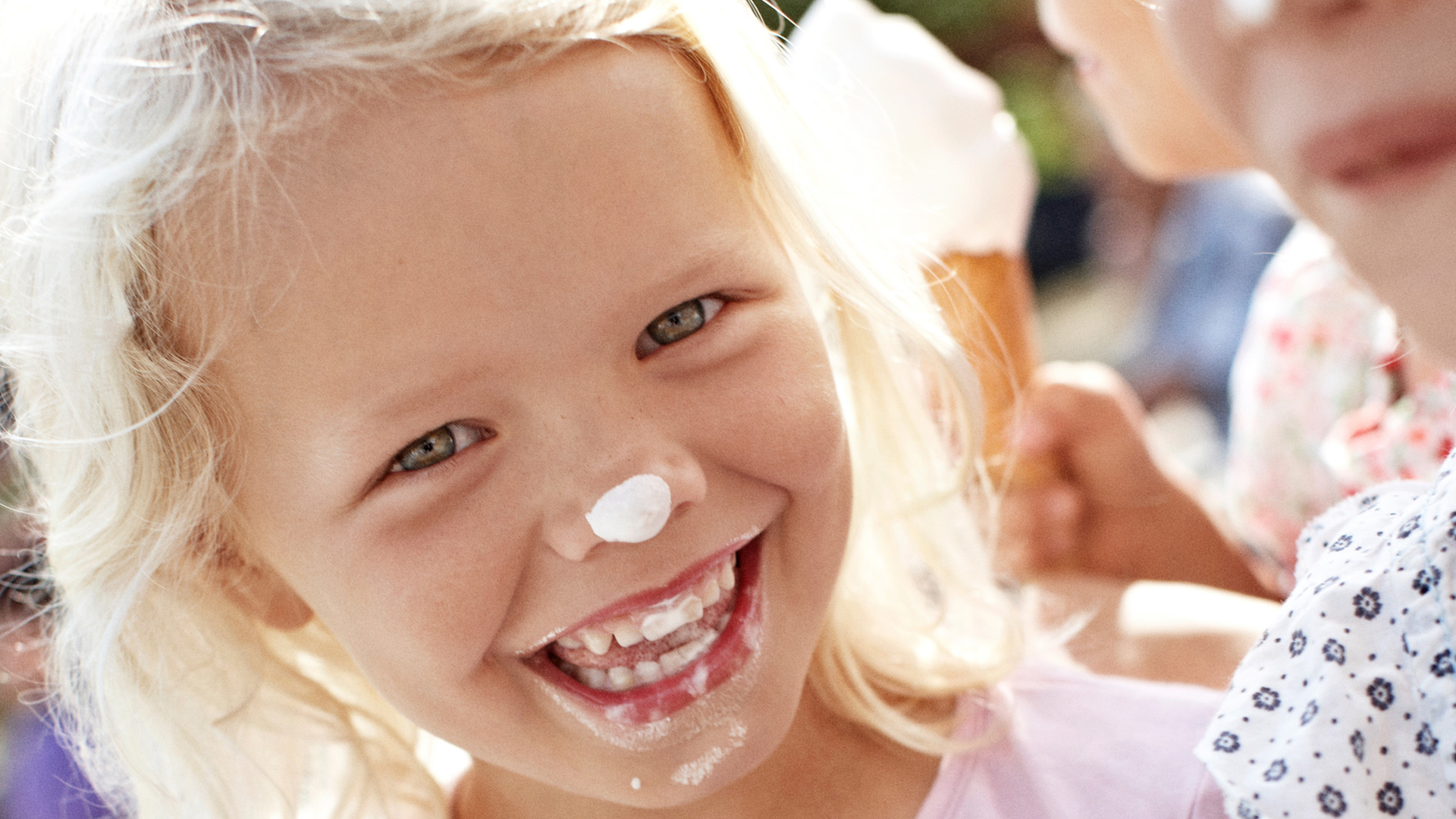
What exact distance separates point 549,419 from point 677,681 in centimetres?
20

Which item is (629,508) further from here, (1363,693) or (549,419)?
(1363,693)

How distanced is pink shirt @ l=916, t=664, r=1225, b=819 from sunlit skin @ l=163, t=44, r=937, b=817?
0.18 metres

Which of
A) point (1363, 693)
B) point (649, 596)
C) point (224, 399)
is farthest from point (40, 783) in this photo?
point (1363, 693)

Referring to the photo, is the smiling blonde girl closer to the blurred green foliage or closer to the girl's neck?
the girl's neck

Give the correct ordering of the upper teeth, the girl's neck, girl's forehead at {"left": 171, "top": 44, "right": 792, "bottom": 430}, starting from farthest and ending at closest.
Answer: the girl's neck < the upper teeth < girl's forehead at {"left": 171, "top": 44, "right": 792, "bottom": 430}

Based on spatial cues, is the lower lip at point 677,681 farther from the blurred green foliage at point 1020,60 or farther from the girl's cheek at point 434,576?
the blurred green foliage at point 1020,60

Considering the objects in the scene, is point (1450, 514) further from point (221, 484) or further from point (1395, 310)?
point (221, 484)

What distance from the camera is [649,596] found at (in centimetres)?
73

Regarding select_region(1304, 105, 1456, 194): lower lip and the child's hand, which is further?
the child's hand

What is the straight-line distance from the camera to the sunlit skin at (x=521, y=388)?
2.11 feet

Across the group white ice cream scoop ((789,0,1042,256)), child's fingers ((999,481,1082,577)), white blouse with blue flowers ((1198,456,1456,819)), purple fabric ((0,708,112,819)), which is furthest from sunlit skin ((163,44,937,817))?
purple fabric ((0,708,112,819))

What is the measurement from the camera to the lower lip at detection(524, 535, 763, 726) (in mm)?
751

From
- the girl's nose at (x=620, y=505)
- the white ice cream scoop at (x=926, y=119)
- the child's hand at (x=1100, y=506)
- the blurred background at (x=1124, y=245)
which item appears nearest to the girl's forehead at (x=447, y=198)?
the girl's nose at (x=620, y=505)

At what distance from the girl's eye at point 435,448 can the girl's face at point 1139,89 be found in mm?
818
